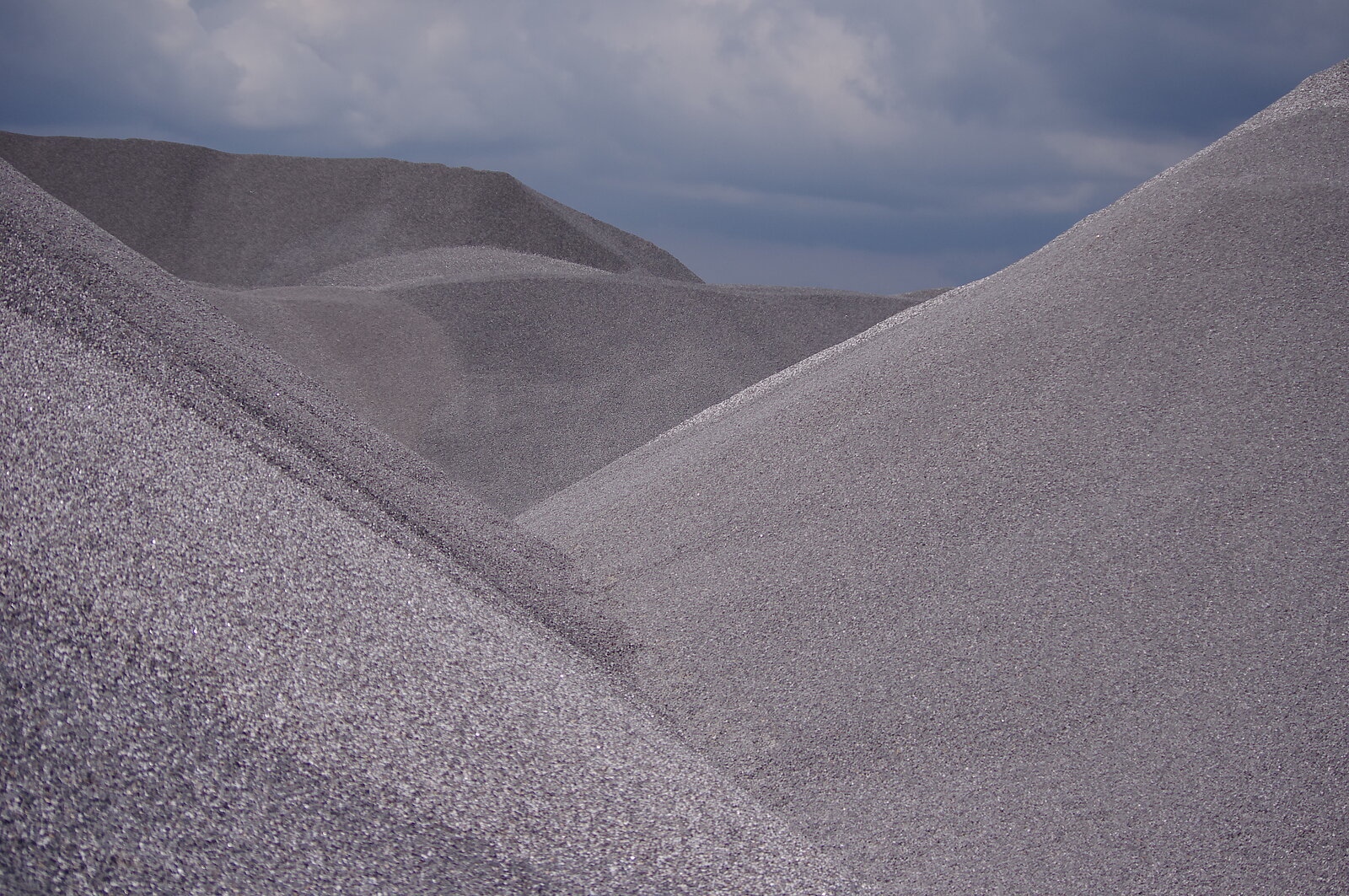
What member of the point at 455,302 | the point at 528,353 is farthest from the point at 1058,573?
the point at 455,302

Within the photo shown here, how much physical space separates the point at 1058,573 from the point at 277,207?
1333 centimetres

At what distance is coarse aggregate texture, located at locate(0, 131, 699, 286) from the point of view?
1298 cm

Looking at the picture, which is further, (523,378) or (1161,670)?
(523,378)

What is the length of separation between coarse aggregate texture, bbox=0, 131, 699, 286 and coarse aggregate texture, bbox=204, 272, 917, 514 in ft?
10.7

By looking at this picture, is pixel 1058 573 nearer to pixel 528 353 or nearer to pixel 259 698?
pixel 259 698

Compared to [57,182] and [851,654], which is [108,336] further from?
[57,182]

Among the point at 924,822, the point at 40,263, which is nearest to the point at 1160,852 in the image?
the point at 924,822

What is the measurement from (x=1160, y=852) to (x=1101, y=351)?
2457 millimetres

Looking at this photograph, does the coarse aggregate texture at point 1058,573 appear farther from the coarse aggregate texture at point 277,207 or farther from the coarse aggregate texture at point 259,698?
the coarse aggregate texture at point 277,207

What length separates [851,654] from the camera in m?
3.27

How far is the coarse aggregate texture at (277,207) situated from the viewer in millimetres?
12977

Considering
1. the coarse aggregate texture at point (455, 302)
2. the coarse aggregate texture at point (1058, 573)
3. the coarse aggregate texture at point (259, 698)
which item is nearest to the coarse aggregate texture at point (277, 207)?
the coarse aggregate texture at point (455, 302)

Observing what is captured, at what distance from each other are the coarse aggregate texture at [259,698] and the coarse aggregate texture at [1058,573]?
0.49 metres

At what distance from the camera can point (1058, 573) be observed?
11.1ft
